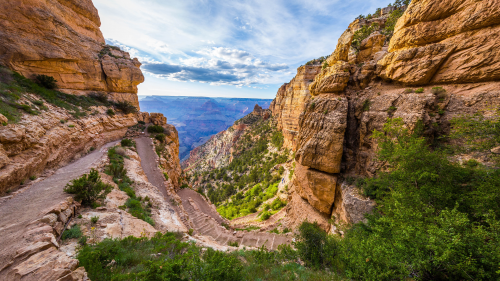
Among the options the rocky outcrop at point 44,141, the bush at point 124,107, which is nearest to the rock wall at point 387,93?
the rocky outcrop at point 44,141

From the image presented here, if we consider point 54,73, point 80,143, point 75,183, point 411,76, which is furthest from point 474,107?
point 54,73

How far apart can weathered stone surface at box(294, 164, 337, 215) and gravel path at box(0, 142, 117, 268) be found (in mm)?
15683

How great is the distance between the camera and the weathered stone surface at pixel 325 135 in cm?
1266

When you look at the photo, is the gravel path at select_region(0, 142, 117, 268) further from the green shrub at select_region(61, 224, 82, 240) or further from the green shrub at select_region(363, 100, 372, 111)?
the green shrub at select_region(363, 100, 372, 111)

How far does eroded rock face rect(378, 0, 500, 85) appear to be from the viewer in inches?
327

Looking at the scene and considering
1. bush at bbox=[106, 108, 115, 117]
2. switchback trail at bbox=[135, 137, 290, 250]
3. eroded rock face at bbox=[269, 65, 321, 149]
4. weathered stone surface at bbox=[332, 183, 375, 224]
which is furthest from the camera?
eroded rock face at bbox=[269, 65, 321, 149]

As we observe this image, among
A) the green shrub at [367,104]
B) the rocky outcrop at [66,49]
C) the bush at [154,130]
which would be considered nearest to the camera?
the green shrub at [367,104]

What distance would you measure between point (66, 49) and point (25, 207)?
2333 centimetres

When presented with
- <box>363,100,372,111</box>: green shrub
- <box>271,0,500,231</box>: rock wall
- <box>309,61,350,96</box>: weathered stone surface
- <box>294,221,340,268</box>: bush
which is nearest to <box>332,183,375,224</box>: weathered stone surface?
<box>271,0,500,231</box>: rock wall

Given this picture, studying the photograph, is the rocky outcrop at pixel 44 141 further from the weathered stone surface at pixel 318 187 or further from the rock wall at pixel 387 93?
the weathered stone surface at pixel 318 187

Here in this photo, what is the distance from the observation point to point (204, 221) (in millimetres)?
16281

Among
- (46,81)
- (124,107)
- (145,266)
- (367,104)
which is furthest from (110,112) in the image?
(367,104)

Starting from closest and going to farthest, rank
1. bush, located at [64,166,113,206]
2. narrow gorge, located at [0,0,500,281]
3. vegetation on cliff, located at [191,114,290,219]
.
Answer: narrow gorge, located at [0,0,500,281], bush, located at [64,166,113,206], vegetation on cliff, located at [191,114,290,219]

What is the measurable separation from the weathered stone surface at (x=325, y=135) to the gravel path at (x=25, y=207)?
50.4 feet
